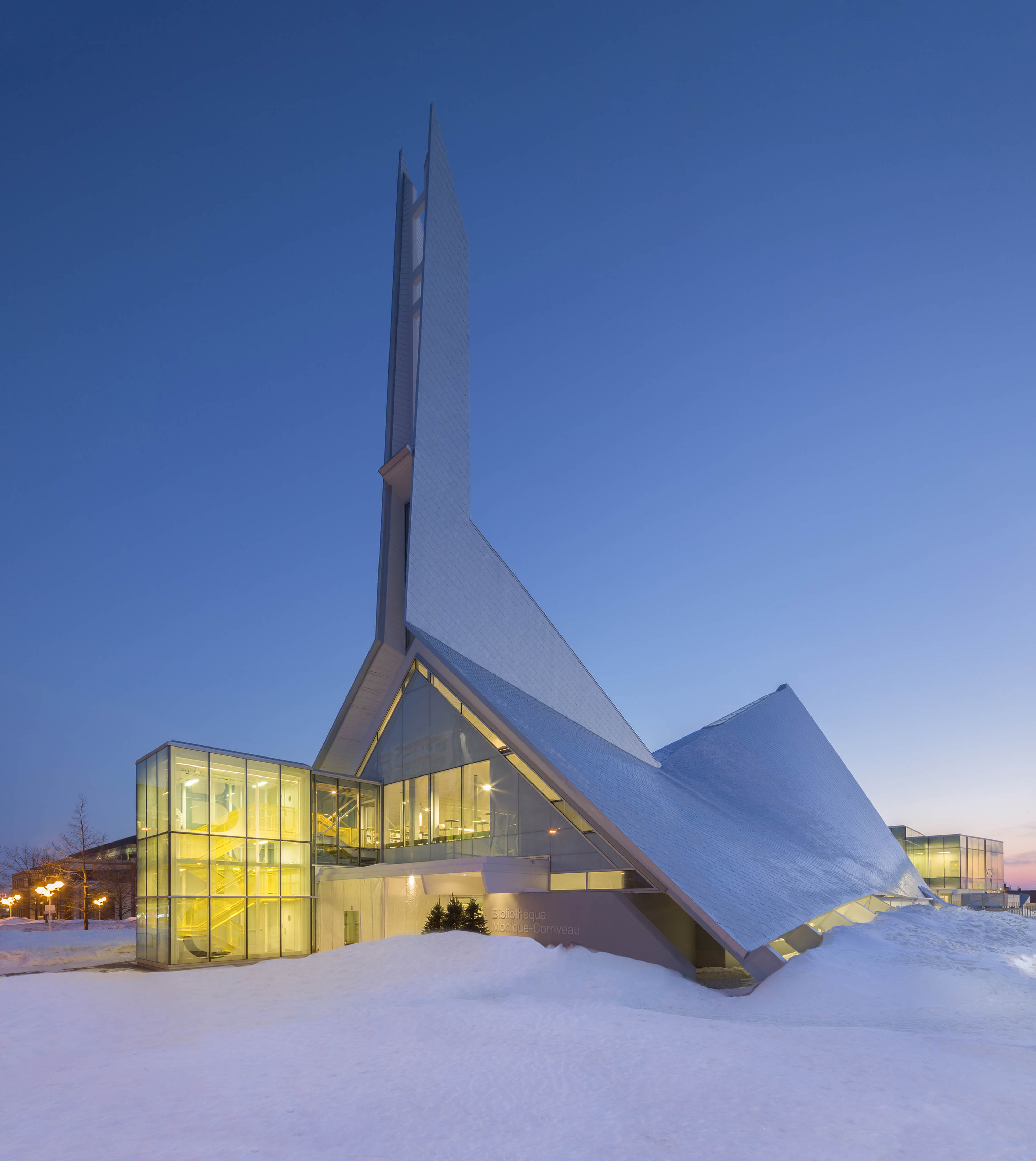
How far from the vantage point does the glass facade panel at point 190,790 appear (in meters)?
20.0

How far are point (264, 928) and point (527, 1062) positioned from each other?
14.8 m

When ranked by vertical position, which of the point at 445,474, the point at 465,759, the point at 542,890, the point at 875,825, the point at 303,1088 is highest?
the point at 445,474

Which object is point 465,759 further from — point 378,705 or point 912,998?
point 912,998

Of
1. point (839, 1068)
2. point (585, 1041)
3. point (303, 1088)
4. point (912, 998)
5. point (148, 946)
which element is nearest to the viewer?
point (303, 1088)

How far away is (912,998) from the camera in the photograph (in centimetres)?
1298

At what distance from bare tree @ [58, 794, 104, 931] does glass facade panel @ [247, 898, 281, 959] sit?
20553 mm

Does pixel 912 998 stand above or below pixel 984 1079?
below

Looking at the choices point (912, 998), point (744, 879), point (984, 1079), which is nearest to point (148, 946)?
point (744, 879)

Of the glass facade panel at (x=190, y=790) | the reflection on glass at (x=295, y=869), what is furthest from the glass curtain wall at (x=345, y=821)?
the glass facade panel at (x=190, y=790)

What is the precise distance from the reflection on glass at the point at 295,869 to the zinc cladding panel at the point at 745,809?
7.39 meters

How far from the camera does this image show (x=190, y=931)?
19.5 m

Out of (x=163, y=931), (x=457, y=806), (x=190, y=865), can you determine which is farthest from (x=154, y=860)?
(x=457, y=806)

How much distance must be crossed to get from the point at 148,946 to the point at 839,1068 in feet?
57.8

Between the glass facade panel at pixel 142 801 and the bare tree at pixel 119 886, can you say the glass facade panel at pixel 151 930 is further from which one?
the bare tree at pixel 119 886
